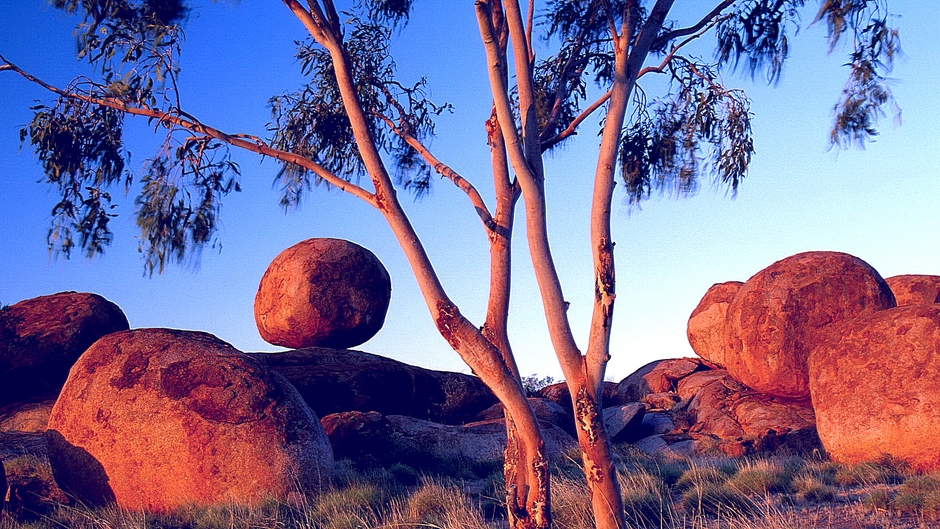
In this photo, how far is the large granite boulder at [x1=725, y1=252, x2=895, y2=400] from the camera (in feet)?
51.8

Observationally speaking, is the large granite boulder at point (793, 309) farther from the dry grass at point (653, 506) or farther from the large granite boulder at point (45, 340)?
the large granite boulder at point (45, 340)

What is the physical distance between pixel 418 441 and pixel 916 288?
493 inches

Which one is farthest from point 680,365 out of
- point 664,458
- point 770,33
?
point 770,33

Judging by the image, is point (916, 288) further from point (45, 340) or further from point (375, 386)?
point (45, 340)

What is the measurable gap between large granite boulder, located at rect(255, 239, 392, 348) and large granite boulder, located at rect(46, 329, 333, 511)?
7393 millimetres

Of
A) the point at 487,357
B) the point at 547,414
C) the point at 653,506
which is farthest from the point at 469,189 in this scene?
the point at 547,414

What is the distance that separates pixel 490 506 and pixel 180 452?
150 inches

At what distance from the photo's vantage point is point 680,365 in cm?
2239

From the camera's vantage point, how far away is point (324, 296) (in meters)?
18.5

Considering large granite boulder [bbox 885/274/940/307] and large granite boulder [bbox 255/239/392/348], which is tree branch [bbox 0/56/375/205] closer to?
large granite boulder [bbox 255/239/392/348]

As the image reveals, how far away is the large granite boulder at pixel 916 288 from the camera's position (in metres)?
19.2

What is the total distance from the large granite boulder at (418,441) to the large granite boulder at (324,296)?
356 cm

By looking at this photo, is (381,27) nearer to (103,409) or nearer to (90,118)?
(90,118)

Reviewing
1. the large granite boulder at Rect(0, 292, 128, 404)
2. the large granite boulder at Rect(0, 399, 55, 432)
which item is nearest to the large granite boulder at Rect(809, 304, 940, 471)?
the large granite boulder at Rect(0, 399, 55, 432)
